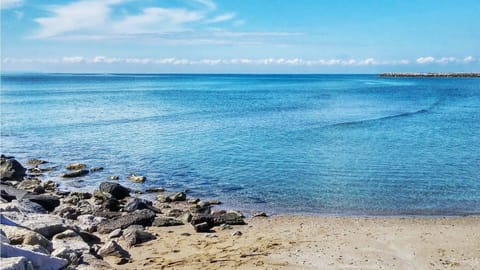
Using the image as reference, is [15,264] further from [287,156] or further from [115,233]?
[287,156]

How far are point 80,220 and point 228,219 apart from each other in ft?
15.5

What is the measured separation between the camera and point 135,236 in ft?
45.4

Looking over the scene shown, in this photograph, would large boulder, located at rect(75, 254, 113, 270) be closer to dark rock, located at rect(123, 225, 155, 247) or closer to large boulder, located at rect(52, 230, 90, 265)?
large boulder, located at rect(52, 230, 90, 265)

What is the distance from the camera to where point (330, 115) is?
52156 mm

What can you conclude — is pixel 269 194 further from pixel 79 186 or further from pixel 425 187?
pixel 79 186

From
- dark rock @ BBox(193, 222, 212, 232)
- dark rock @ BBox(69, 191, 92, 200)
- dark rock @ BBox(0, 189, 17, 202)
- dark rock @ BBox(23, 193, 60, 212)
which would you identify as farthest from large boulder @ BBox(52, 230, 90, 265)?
dark rock @ BBox(69, 191, 92, 200)

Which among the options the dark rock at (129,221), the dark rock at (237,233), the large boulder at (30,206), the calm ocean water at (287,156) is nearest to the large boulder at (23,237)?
the dark rock at (129,221)

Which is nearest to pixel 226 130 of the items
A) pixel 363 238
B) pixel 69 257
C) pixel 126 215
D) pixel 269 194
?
pixel 269 194

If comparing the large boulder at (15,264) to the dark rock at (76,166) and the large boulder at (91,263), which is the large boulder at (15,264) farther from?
the dark rock at (76,166)

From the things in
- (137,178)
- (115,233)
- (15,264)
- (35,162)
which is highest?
(15,264)

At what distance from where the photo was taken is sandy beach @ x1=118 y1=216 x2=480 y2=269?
39.4 ft


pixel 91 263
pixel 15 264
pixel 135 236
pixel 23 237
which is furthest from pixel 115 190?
pixel 15 264

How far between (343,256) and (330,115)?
1597 inches

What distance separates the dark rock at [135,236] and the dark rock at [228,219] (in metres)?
2.40
